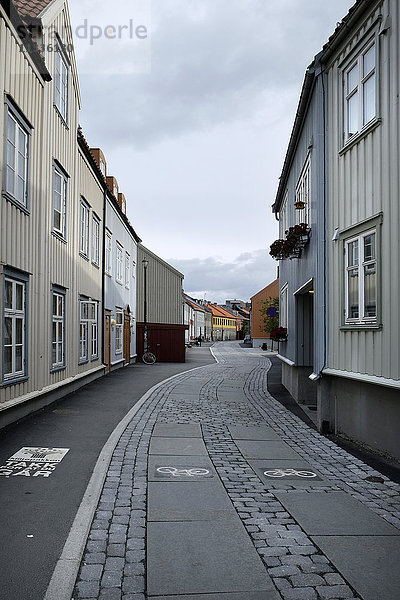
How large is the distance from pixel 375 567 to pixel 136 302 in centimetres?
3044

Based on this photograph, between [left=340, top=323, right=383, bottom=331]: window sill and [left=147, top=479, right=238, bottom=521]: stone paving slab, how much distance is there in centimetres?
344

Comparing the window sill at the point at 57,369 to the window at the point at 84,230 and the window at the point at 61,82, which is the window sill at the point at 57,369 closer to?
the window at the point at 84,230

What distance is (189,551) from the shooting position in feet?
15.5

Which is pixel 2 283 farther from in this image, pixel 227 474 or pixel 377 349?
pixel 377 349

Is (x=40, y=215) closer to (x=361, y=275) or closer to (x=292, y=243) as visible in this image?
(x=292, y=243)

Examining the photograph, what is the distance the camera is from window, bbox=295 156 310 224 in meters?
13.7

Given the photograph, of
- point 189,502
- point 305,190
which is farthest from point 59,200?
point 189,502

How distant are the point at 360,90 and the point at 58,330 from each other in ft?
28.0

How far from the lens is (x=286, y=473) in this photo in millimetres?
7699

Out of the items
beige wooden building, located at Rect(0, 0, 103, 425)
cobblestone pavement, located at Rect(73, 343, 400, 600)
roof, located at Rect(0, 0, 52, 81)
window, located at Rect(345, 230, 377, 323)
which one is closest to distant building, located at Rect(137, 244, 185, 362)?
beige wooden building, located at Rect(0, 0, 103, 425)

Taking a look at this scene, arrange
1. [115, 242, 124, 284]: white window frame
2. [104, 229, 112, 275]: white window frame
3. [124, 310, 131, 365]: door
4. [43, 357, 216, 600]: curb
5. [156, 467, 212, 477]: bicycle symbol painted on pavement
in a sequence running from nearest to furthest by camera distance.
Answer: [43, 357, 216, 600]: curb < [156, 467, 212, 477]: bicycle symbol painted on pavement < [104, 229, 112, 275]: white window frame < [115, 242, 124, 284]: white window frame < [124, 310, 131, 365]: door

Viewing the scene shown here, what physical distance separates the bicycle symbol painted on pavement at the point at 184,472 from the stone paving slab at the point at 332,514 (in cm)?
119

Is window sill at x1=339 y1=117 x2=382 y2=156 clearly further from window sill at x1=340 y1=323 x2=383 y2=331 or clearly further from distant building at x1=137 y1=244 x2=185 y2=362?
distant building at x1=137 y1=244 x2=185 y2=362

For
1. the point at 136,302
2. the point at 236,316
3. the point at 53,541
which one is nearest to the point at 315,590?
the point at 53,541
